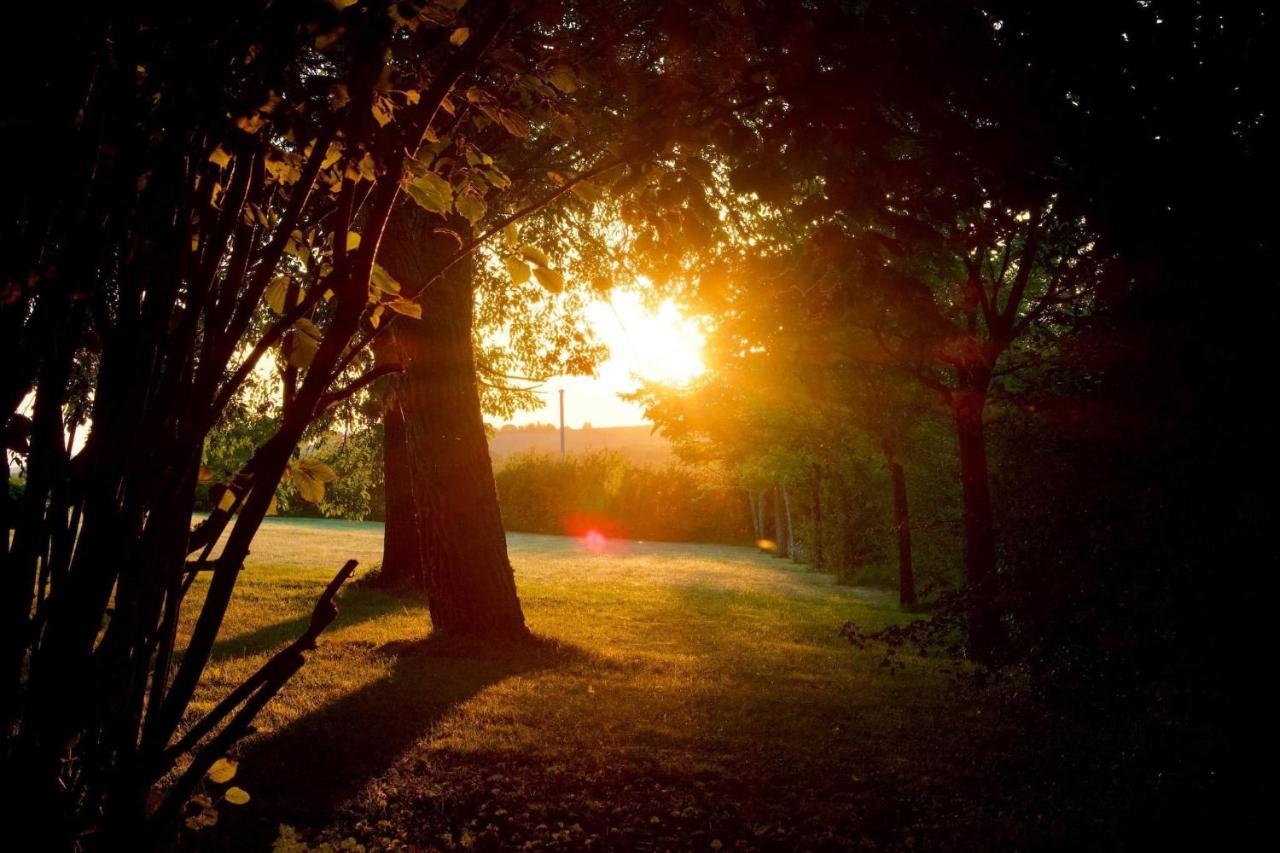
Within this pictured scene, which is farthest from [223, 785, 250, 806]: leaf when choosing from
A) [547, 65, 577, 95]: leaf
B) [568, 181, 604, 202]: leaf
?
[547, 65, 577, 95]: leaf

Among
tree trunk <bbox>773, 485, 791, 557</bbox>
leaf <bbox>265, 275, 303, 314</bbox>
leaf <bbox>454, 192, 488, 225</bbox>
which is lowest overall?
tree trunk <bbox>773, 485, 791, 557</bbox>

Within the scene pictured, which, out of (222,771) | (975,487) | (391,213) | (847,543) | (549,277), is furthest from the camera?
(847,543)

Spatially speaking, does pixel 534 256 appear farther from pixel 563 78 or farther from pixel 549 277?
pixel 563 78

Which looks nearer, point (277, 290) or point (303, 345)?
point (303, 345)

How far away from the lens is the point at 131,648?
1.27m

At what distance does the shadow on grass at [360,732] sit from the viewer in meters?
4.03

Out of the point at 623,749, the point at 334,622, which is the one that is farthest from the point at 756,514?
the point at 623,749

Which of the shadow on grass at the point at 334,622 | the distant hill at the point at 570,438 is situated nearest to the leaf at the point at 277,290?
the shadow on grass at the point at 334,622

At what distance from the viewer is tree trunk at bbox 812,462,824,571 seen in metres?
22.5

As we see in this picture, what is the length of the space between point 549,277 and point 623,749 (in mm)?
4213

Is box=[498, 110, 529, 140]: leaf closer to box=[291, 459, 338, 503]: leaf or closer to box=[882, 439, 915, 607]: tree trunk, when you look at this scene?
box=[291, 459, 338, 503]: leaf

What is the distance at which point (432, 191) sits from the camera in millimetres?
1771

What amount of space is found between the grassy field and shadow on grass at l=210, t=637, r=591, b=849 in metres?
0.02

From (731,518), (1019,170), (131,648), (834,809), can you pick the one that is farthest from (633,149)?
(731,518)
